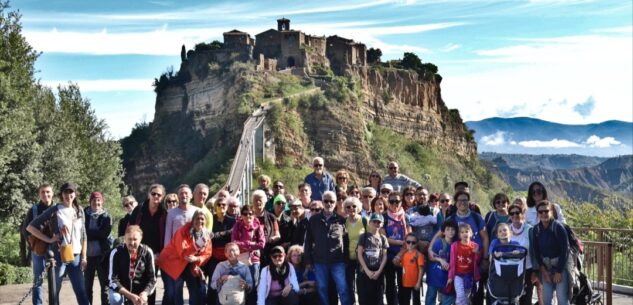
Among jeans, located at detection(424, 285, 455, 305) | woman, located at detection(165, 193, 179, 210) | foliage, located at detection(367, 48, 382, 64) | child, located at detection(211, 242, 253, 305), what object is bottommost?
jeans, located at detection(424, 285, 455, 305)

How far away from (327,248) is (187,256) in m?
1.90

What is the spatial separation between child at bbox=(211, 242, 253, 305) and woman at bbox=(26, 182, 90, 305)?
190cm

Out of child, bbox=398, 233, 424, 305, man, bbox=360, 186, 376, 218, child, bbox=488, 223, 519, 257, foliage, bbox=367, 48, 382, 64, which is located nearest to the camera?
child, bbox=488, 223, 519, 257

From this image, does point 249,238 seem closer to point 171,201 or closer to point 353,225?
point 171,201

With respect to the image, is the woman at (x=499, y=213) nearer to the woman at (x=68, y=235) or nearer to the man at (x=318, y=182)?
the man at (x=318, y=182)

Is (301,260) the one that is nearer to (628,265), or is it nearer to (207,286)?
(207,286)

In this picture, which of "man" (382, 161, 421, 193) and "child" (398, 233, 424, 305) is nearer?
"child" (398, 233, 424, 305)

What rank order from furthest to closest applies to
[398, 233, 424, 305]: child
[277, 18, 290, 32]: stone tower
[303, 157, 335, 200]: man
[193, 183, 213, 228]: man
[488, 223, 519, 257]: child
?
[277, 18, 290, 32]: stone tower, [303, 157, 335, 200]: man, [398, 233, 424, 305]: child, [193, 183, 213, 228]: man, [488, 223, 519, 257]: child

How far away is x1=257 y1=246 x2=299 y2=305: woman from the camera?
32.3ft

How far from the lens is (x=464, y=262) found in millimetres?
9656

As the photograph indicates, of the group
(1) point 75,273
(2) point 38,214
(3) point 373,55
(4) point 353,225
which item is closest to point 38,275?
(1) point 75,273

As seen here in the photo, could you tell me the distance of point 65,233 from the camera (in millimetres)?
9867

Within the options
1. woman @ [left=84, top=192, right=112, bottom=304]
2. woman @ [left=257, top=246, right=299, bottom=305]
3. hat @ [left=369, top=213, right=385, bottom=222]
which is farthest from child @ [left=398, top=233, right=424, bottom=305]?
woman @ [left=84, top=192, right=112, bottom=304]

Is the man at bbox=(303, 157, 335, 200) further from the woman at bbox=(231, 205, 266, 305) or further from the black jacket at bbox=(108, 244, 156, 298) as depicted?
the black jacket at bbox=(108, 244, 156, 298)
